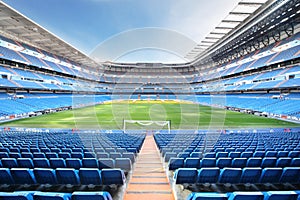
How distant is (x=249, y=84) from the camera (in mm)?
39312

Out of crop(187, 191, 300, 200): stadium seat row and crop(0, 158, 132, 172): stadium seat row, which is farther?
crop(0, 158, 132, 172): stadium seat row

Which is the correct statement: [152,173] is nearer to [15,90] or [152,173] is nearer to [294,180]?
[294,180]

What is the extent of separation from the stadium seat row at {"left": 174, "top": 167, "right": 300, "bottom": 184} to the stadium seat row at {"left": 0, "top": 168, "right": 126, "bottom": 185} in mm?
1709

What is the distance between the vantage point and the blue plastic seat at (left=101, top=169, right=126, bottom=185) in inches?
158

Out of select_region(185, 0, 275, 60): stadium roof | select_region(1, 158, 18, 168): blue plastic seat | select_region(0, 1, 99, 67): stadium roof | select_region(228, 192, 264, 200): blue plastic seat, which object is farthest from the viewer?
select_region(0, 1, 99, 67): stadium roof

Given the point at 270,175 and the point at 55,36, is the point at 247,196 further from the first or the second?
the point at 55,36

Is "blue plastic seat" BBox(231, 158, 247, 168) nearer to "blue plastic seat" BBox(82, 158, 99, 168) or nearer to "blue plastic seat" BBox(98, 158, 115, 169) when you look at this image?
"blue plastic seat" BBox(98, 158, 115, 169)

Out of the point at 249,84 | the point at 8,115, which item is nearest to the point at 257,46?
the point at 249,84

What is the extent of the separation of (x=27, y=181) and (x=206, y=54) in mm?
51652

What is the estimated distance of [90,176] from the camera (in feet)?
13.3

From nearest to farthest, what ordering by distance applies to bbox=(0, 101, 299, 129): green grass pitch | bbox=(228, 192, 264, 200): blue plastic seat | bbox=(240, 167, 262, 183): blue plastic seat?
bbox=(228, 192, 264, 200): blue plastic seat → bbox=(240, 167, 262, 183): blue plastic seat → bbox=(0, 101, 299, 129): green grass pitch

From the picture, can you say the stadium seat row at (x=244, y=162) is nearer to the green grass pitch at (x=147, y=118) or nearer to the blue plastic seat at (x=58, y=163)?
the blue plastic seat at (x=58, y=163)

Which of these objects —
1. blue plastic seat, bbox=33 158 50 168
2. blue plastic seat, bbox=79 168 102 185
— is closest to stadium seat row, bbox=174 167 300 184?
blue plastic seat, bbox=79 168 102 185

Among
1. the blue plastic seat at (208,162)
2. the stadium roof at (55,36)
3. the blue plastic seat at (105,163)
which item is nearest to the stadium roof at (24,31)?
the stadium roof at (55,36)
